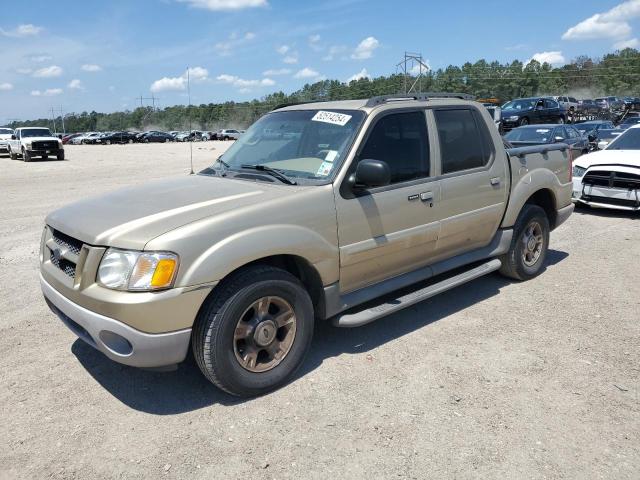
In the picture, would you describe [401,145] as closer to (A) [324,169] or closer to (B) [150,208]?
(A) [324,169]

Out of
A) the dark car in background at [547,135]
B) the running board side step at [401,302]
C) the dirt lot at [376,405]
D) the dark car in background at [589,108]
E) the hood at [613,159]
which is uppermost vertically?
the dark car in background at [589,108]

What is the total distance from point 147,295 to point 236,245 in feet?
1.96

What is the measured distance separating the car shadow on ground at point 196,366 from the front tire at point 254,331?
21cm

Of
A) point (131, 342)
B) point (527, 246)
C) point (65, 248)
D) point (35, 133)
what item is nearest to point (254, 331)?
point (131, 342)

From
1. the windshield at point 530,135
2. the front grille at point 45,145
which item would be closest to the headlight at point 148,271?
the windshield at point 530,135

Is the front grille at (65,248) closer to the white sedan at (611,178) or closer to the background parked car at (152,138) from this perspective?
the white sedan at (611,178)

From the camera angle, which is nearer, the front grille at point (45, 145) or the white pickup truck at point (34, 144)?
the white pickup truck at point (34, 144)

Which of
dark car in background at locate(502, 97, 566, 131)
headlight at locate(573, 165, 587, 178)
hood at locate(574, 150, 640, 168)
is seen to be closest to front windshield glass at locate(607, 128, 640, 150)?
hood at locate(574, 150, 640, 168)

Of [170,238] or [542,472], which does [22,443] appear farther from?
[542,472]

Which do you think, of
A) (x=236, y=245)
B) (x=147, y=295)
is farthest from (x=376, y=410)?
(x=147, y=295)

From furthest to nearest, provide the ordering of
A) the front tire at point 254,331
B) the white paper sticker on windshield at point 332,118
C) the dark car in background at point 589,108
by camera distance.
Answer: the dark car in background at point 589,108
the white paper sticker on windshield at point 332,118
the front tire at point 254,331

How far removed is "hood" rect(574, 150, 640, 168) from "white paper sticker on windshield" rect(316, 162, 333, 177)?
23.9 ft

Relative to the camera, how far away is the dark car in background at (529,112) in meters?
25.4

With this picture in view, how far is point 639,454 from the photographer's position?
9.25 ft
